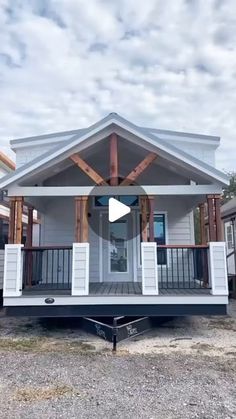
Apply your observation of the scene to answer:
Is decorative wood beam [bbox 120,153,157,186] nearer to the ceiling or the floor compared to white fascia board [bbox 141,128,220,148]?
nearer to the floor

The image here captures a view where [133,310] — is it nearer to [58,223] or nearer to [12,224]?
[12,224]

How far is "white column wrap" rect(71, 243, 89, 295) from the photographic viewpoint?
269 inches

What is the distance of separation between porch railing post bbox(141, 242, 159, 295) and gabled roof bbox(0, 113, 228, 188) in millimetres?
1919

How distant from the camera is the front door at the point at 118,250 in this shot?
9.57m

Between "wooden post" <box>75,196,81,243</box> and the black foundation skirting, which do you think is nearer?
the black foundation skirting

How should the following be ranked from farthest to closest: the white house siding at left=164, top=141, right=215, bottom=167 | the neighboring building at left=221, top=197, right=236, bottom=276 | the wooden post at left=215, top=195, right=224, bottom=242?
the neighboring building at left=221, top=197, right=236, bottom=276
the white house siding at left=164, top=141, right=215, bottom=167
the wooden post at left=215, top=195, right=224, bottom=242

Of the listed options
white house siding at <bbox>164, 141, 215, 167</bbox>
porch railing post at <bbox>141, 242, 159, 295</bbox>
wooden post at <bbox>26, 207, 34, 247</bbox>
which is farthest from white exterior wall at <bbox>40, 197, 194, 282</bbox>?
porch railing post at <bbox>141, 242, 159, 295</bbox>

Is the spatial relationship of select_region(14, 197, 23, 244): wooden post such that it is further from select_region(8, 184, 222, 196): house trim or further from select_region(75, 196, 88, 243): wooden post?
select_region(75, 196, 88, 243): wooden post

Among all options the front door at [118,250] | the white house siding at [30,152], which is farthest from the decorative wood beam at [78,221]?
the white house siding at [30,152]

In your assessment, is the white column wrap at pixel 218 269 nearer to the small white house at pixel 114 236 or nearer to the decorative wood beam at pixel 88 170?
the small white house at pixel 114 236

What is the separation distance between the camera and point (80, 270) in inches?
272

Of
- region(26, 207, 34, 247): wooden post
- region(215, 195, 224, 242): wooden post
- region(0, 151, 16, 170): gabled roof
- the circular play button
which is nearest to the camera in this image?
region(215, 195, 224, 242): wooden post
